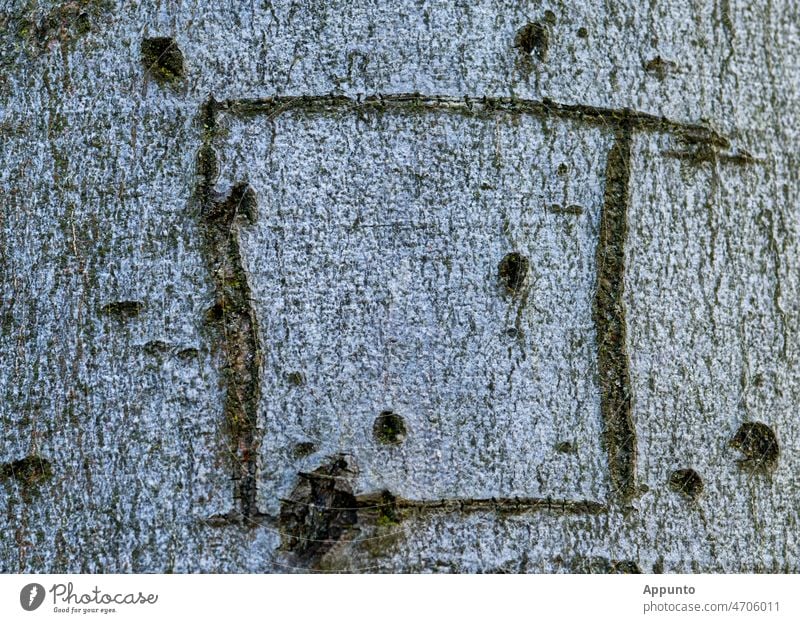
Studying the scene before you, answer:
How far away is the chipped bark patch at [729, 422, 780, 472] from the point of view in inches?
41.3

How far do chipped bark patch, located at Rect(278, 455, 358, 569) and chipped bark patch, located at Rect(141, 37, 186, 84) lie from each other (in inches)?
22.2

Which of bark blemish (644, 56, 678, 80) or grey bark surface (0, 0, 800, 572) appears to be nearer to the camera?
grey bark surface (0, 0, 800, 572)

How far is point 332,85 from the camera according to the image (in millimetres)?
985

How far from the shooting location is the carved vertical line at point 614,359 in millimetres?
997

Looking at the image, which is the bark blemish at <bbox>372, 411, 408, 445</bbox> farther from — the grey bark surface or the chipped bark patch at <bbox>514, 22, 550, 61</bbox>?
the chipped bark patch at <bbox>514, 22, 550, 61</bbox>

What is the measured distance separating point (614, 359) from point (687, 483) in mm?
206

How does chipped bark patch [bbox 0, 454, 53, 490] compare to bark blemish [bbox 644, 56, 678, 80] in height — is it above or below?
below

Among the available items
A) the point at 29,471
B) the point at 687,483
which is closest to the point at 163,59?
the point at 29,471

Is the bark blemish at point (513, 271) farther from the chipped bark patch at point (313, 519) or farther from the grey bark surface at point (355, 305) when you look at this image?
the chipped bark patch at point (313, 519)

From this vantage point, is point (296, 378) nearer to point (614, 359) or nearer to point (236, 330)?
point (236, 330)

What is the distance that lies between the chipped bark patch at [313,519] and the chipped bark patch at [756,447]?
56cm

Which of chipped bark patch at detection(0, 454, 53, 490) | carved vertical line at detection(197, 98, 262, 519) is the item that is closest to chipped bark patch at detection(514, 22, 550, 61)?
carved vertical line at detection(197, 98, 262, 519)

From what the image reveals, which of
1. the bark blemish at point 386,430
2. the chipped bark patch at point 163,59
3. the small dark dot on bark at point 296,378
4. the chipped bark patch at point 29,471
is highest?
the chipped bark patch at point 163,59

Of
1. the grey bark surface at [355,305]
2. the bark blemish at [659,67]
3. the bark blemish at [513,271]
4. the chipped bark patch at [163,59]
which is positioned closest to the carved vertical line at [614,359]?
the grey bark surface at [355,305]
